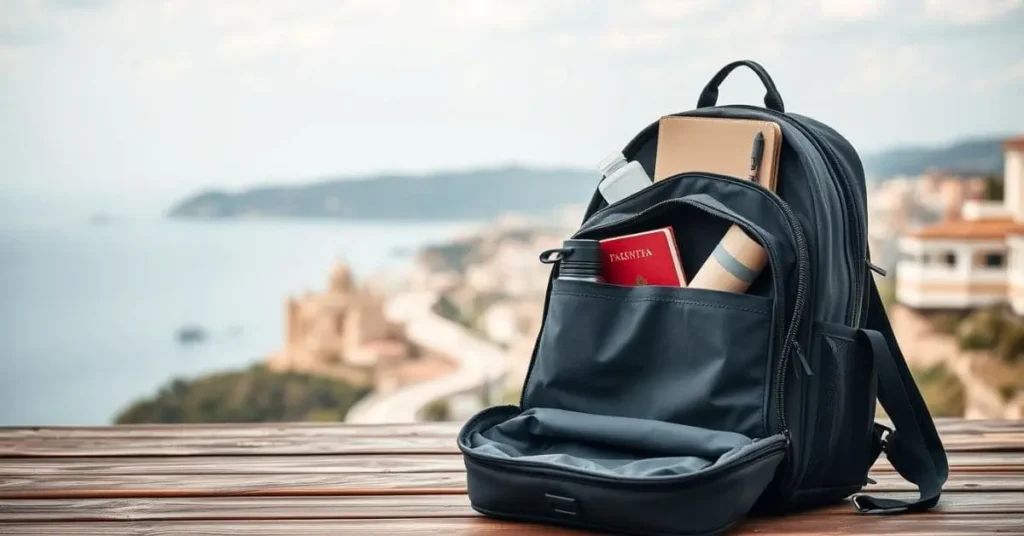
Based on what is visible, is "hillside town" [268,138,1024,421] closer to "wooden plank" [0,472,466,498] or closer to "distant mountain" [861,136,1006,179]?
"distant mountain" [861,136,1006,179]

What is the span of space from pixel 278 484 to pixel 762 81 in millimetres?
771

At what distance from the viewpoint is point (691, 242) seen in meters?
1.26

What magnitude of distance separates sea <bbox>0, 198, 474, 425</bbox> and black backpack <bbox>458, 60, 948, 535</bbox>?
3.98m

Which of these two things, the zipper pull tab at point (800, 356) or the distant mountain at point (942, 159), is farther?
the distant mountain at point (942, 159)

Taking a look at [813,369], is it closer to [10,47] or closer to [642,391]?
[642,391]

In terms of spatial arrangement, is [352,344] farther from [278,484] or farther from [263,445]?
[278,484]

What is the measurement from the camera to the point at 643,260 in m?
1.27

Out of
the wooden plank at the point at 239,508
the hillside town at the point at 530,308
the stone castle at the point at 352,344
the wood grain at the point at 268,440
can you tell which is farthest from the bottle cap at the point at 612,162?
the stone castle at the point at 352,344

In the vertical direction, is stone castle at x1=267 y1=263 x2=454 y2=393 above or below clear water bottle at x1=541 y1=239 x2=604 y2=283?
below

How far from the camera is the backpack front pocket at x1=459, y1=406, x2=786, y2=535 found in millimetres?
1088

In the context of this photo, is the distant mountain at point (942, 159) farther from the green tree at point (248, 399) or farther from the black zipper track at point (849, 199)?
the black zipper track at point (849, 199)

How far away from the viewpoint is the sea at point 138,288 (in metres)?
5.16

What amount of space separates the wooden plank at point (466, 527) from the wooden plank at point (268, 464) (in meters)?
0.27

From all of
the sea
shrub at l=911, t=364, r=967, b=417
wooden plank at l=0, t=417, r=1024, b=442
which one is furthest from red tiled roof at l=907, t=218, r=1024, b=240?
wooden plank at l=0, t=417, r=1024, b=442
